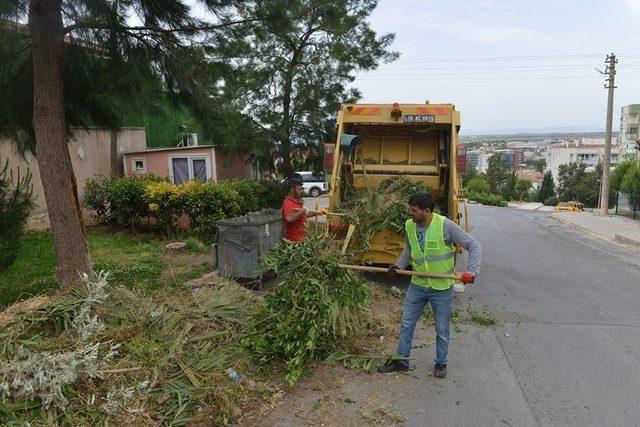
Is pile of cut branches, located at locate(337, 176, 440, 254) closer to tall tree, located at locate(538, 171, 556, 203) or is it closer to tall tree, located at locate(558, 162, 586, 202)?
tall tree, located at locate(558, 162, 586, 202)

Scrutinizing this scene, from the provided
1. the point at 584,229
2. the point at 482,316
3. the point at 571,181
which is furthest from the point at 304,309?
the point at 571,181

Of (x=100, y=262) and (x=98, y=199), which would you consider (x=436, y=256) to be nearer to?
(x=100, y=262)

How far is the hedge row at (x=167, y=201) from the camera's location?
10.0 metres

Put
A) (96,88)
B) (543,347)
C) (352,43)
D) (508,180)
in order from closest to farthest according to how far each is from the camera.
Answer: (543,347), (96,88), (352,43), (508,180)

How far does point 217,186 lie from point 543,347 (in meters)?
7.06

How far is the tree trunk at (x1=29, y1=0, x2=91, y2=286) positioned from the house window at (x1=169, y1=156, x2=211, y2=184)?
11.2 meters

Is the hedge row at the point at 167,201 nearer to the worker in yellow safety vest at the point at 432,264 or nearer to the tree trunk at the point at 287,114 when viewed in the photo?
the tree trunk at the point at 287,114

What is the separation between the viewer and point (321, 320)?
4.21 meters

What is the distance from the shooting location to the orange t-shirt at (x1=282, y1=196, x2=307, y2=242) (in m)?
6.09

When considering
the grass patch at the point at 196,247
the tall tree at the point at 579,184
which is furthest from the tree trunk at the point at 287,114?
the tall tree at the point at 579,184

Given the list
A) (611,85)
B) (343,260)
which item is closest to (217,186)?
(343,260)

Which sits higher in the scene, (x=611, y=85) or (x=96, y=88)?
(x=611, y=85)

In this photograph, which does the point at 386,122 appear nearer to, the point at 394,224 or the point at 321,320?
the point at 394,224

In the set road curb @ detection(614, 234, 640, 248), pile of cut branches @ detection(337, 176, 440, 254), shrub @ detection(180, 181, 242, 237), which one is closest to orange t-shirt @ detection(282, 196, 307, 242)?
pile of cut branches @ detection(337, 176, 440, 254)
